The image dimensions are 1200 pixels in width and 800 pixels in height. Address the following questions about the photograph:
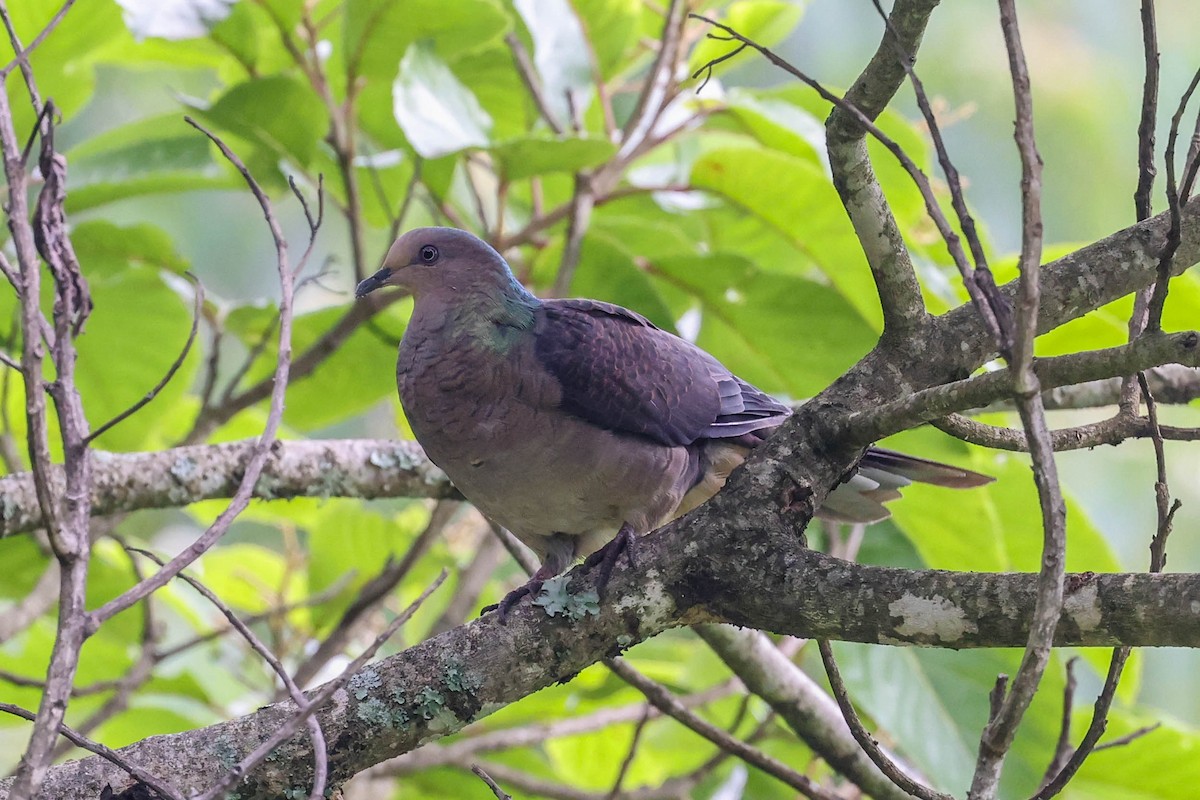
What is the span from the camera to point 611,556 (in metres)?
1.94

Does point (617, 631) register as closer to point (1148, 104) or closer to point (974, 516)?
point (1148, 104)

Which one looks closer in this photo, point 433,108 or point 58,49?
point 433,108

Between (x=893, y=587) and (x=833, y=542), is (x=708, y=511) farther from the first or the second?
(x=833, y=542)

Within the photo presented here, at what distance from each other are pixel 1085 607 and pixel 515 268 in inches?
97.9

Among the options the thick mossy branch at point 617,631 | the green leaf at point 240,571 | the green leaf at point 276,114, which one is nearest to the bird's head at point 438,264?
the green leaf at point 276,114

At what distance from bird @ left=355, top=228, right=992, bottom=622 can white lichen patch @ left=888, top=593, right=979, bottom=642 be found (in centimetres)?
73

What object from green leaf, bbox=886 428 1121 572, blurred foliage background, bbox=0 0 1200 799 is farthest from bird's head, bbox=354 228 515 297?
green leaf, bbox=886 428 1121 572

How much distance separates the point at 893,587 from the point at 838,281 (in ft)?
5.17

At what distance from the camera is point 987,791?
1203mm

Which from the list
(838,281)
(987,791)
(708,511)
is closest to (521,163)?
(838,281)

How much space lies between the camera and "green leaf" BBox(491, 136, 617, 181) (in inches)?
110

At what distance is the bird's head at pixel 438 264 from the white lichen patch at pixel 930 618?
50.5 inches

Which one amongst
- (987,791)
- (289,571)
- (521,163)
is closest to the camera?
(987,791)

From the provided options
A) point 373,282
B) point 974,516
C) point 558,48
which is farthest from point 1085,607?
point 558,48
